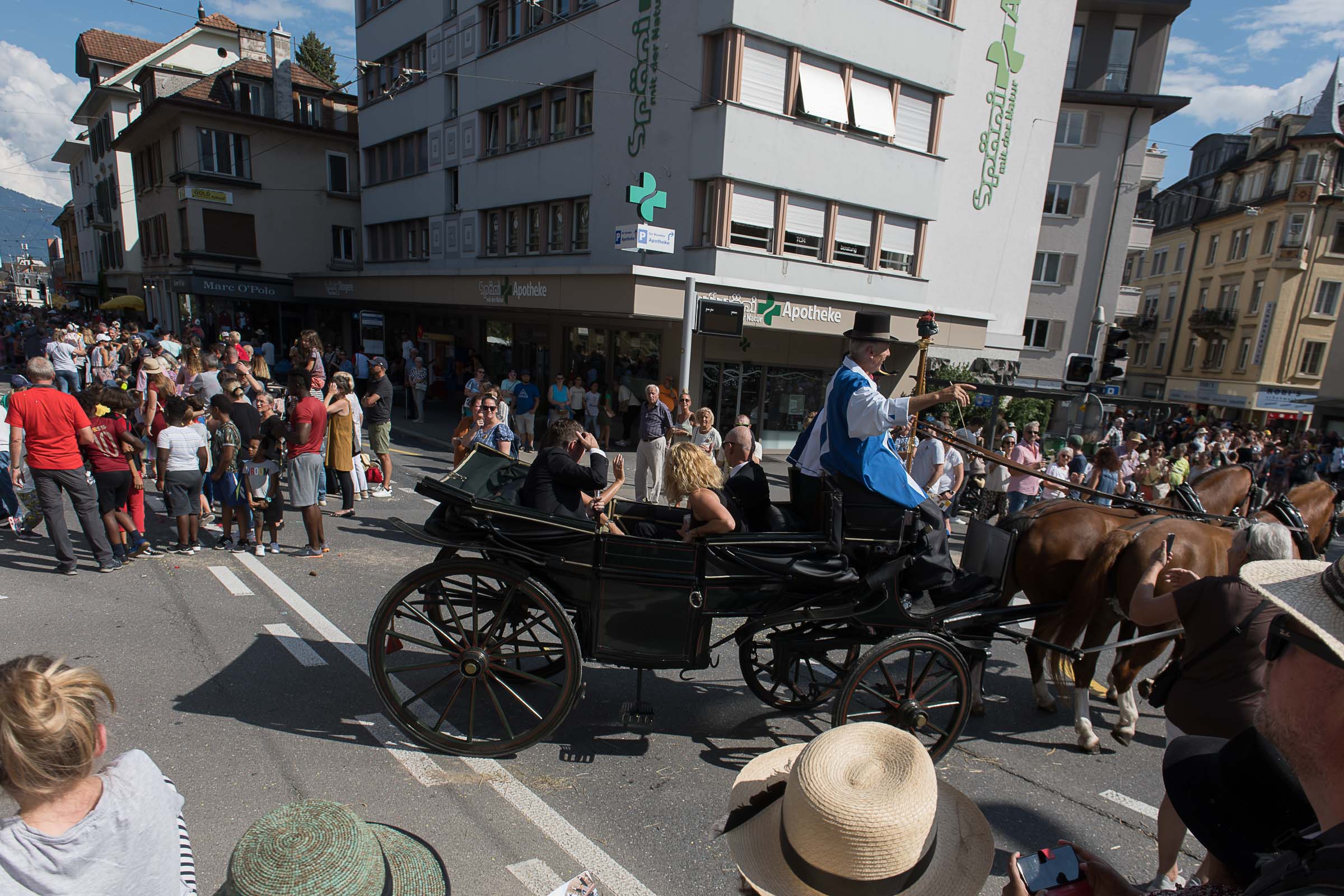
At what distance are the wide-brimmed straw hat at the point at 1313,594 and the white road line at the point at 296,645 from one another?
4869 mm

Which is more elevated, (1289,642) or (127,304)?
A: (1289,642)

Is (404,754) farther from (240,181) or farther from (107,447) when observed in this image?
(240,181)

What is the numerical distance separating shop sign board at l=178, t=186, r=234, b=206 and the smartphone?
31.6 meters

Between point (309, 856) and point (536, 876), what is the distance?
1.89 metres

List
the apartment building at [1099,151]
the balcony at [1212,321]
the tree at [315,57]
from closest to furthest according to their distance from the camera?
1. the apartment building at [1099,151]
2. the balcony at [1212,321]
3. the tree at [315,57]

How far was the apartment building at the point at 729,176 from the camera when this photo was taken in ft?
47.3

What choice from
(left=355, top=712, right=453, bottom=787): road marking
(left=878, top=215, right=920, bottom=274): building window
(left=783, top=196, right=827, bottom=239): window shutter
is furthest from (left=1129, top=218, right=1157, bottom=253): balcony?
(left=355, top=712, right=453, bottom=787): road marking

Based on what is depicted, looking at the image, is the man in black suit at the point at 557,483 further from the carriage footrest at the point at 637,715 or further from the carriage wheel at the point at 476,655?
the carriage footrest at the point at 637,715

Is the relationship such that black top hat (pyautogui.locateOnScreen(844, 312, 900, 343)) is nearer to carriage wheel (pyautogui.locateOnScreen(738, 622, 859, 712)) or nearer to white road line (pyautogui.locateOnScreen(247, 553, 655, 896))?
carriage wheel (pyautogui.locateOnScreen(738, 622, 859, 712))

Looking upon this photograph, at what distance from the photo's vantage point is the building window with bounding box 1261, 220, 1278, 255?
33375mm

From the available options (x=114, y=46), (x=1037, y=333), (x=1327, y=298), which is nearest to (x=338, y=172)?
(x=114, y=46)

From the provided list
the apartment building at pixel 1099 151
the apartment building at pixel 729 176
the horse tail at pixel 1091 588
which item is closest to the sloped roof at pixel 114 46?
the apartment building at pixel 729 176

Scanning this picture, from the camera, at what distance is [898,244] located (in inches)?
659

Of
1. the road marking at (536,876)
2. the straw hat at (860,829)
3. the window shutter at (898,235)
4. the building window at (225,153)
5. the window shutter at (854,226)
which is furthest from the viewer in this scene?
the building window at (225,153)
